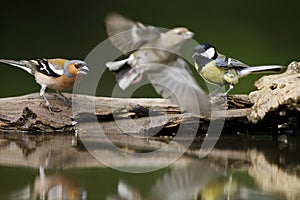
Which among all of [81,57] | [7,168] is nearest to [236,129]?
[7,168]

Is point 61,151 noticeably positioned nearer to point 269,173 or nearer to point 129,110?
point 129,110

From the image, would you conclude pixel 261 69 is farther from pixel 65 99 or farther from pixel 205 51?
pixel 65 99

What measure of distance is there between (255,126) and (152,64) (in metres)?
0.42

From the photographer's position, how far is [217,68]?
2090 mm

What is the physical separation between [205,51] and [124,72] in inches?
11.9

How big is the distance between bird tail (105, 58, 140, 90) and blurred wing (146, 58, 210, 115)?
0.14 meters

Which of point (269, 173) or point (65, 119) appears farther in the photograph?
point (65, 119)

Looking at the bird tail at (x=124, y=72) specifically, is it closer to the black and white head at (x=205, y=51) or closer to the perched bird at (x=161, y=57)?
the perched bird at (x=161, y=57)

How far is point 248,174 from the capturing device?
54.9 inches

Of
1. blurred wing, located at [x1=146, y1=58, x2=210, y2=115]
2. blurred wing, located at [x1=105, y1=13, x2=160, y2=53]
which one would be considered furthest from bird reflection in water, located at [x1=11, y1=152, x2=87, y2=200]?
blurred wing, located at [x1=105, y1=13, x2=160, y2=53]

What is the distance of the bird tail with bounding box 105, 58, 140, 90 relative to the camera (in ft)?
6.84

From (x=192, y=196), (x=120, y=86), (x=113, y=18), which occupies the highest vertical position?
(x=113, y=18)

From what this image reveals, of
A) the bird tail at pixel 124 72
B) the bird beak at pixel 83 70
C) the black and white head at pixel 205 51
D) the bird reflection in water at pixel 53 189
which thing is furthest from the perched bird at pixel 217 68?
the bird reflection in water at pixel 53 189

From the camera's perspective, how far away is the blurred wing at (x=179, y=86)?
1.84 metres
